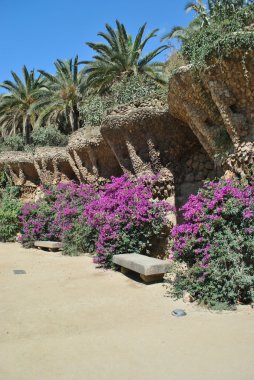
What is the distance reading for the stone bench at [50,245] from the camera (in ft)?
37.6

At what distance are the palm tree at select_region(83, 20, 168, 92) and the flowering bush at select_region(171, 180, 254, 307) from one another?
1282cm

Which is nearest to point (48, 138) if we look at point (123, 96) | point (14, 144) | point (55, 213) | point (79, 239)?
point (14, 144)

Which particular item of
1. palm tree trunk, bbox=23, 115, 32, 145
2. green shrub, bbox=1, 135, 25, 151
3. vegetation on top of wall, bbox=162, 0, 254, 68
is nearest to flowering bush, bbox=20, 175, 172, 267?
vegetation on top of wall, bbox=162, 0, 254, 68

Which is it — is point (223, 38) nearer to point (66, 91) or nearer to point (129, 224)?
point (129, 224)

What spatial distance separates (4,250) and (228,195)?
8881 millimetres

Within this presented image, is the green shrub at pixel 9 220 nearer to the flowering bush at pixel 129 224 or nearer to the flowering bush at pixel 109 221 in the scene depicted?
the flowering bush at pixel 109 221

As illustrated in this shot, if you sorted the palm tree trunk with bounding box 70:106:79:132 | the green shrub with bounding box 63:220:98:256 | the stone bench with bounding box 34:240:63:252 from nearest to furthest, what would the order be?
1. the green shrub with bounding box 63:220:98:256
2. the stone bench with bounding box 34:240:63:252
3. the palm tree trunk with bounding box 70:106:79:132

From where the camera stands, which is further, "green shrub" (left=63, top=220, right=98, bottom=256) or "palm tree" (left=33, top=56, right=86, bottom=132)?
"palm tree" (left=33, top=56, right=86, bottom=132)

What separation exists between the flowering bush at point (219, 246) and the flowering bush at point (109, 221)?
2.33m

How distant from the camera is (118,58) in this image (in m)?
17.5

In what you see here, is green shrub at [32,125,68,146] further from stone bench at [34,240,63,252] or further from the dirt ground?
the dirt ground

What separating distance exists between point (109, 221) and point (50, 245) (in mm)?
3707

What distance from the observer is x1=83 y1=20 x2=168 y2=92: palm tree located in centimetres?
1772

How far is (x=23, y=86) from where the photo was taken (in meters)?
23.5
